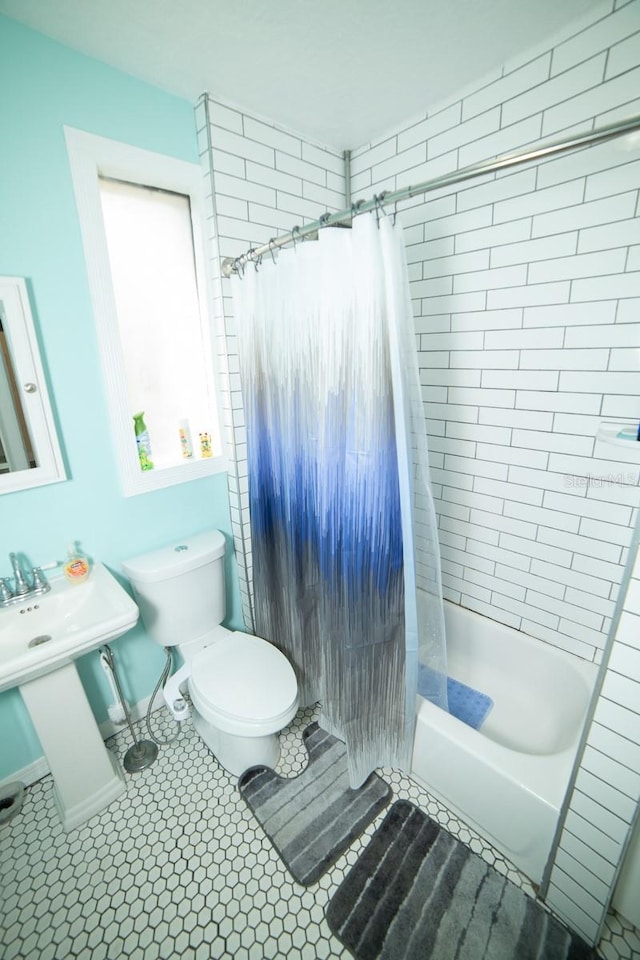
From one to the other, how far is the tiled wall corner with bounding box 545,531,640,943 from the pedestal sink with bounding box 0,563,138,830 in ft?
4.33

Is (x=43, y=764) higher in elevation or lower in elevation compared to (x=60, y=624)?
lower

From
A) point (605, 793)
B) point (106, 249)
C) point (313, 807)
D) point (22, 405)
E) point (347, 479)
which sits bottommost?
point (313, 807)

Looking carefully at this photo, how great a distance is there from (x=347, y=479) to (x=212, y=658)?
98 cm

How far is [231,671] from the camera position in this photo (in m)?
1.53

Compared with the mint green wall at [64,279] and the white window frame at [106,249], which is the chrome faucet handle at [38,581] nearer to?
the mint green wall at [64,279]

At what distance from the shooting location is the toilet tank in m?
1.54

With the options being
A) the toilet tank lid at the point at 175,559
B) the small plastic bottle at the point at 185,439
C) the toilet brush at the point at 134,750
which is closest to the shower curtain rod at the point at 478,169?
the small plastic bottle at the point at 185,439

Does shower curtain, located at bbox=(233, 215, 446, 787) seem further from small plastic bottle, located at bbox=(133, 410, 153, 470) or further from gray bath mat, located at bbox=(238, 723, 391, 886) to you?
small plastic bottle, located at bbox=(133, 410, 153, 470)

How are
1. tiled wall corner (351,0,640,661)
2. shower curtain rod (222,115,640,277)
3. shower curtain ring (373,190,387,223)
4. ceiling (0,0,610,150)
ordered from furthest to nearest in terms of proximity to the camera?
1. tiled wall corner (351,0,640,661)
2. ceiling (0,0,610,150)
3. shower curtain ring (373,190,387,223)
4. shower curtain rod (222,115,640,277)

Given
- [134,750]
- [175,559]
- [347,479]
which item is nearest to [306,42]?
[347,479]

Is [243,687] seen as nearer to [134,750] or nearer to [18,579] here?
[134,750]

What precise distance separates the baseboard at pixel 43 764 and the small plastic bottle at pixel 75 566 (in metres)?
0.74

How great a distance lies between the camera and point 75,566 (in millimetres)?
1420

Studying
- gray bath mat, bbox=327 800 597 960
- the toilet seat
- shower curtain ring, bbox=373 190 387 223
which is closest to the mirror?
the toilet seat
